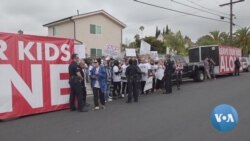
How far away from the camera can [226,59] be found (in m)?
30.1

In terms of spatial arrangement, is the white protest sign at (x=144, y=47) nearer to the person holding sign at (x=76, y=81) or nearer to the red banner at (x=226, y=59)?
the red banner at (x=226, y=59)

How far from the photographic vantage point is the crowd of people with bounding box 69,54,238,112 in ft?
39.7

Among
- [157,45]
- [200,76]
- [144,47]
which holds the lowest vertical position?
[200,76]

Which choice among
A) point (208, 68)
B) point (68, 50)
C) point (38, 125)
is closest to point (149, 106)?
point (68, 50)

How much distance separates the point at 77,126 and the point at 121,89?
23.3 ft

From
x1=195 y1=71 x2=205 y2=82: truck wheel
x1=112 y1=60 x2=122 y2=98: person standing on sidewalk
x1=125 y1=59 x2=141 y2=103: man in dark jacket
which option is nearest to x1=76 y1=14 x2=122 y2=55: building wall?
x1=195 y1=71 x2=205 y2=82: truck wheel

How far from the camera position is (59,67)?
1245 centimetres

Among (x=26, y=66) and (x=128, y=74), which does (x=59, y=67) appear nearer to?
(x=26, y=66)

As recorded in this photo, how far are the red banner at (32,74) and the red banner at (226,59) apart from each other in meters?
18.7

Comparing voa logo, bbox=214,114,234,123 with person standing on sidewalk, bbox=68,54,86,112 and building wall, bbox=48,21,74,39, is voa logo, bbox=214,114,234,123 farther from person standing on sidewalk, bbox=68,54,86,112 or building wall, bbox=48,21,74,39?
building wall, bbox=48,21,74,39

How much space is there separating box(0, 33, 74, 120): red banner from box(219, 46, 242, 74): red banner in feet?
61.3

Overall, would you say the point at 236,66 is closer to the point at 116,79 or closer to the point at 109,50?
the point at 109,50

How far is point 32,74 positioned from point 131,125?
4.10 metres

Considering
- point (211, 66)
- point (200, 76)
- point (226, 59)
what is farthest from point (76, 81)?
point (226, 59)
